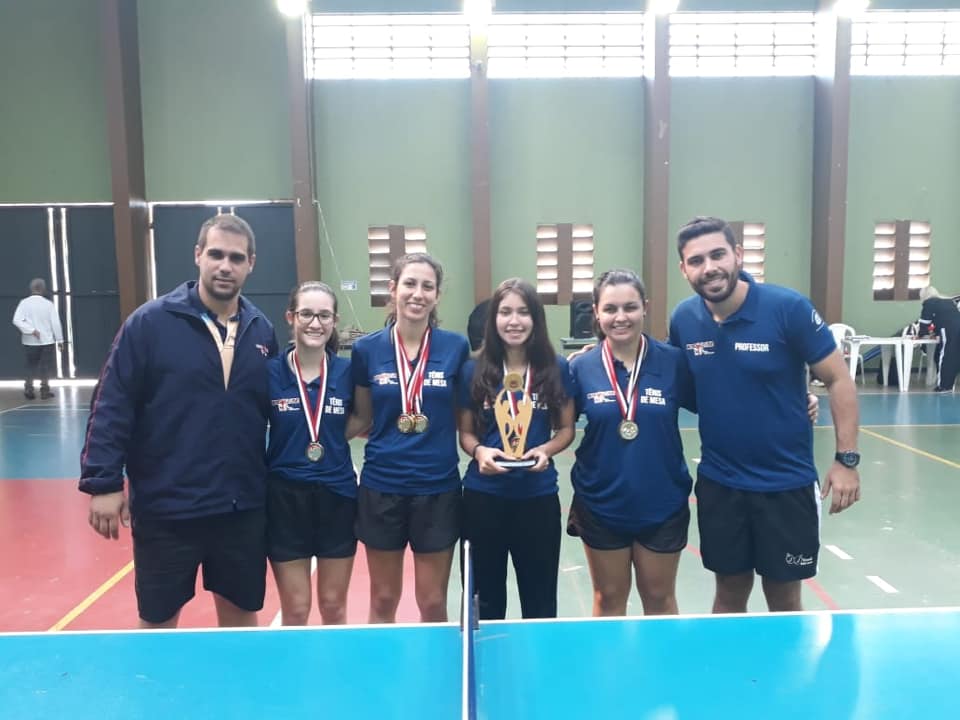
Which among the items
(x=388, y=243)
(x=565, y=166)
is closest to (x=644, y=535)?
(x=388, y=243)

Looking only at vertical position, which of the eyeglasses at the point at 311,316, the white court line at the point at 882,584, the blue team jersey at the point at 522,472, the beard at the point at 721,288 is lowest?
the white court line at the point at 882,584

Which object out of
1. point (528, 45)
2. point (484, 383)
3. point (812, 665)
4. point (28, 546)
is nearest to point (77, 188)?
point (528, 45)

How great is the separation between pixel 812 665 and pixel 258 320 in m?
2.26

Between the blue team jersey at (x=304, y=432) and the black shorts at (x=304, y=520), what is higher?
the blue team jersey at (x=304, y=432)

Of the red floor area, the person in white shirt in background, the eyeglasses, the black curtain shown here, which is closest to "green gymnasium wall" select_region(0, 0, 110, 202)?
the black curtain

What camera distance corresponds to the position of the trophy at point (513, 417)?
2672 millimetres

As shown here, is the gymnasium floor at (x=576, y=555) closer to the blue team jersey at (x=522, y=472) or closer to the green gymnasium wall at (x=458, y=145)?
the blue team jersey at (x=522, y=472)

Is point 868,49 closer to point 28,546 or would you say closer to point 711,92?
point 711,92

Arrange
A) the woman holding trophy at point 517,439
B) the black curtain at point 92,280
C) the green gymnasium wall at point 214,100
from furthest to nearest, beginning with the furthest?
the black curtain at point 92,280 → the green gymnasium wall at point 214,100 → the woman holding trophy at point 517,439

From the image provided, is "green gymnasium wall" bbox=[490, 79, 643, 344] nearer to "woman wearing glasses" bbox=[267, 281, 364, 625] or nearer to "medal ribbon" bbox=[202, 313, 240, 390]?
"woman wearing glasses" bbox=[267, 281, 364, 625]

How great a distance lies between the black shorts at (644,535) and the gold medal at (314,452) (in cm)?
108

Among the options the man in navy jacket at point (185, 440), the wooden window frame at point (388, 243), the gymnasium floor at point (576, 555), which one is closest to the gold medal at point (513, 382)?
the man in navy jacket at point (185, 440)

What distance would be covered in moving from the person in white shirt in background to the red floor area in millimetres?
7010

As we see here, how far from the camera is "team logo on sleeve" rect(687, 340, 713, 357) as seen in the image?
2.73 metres
